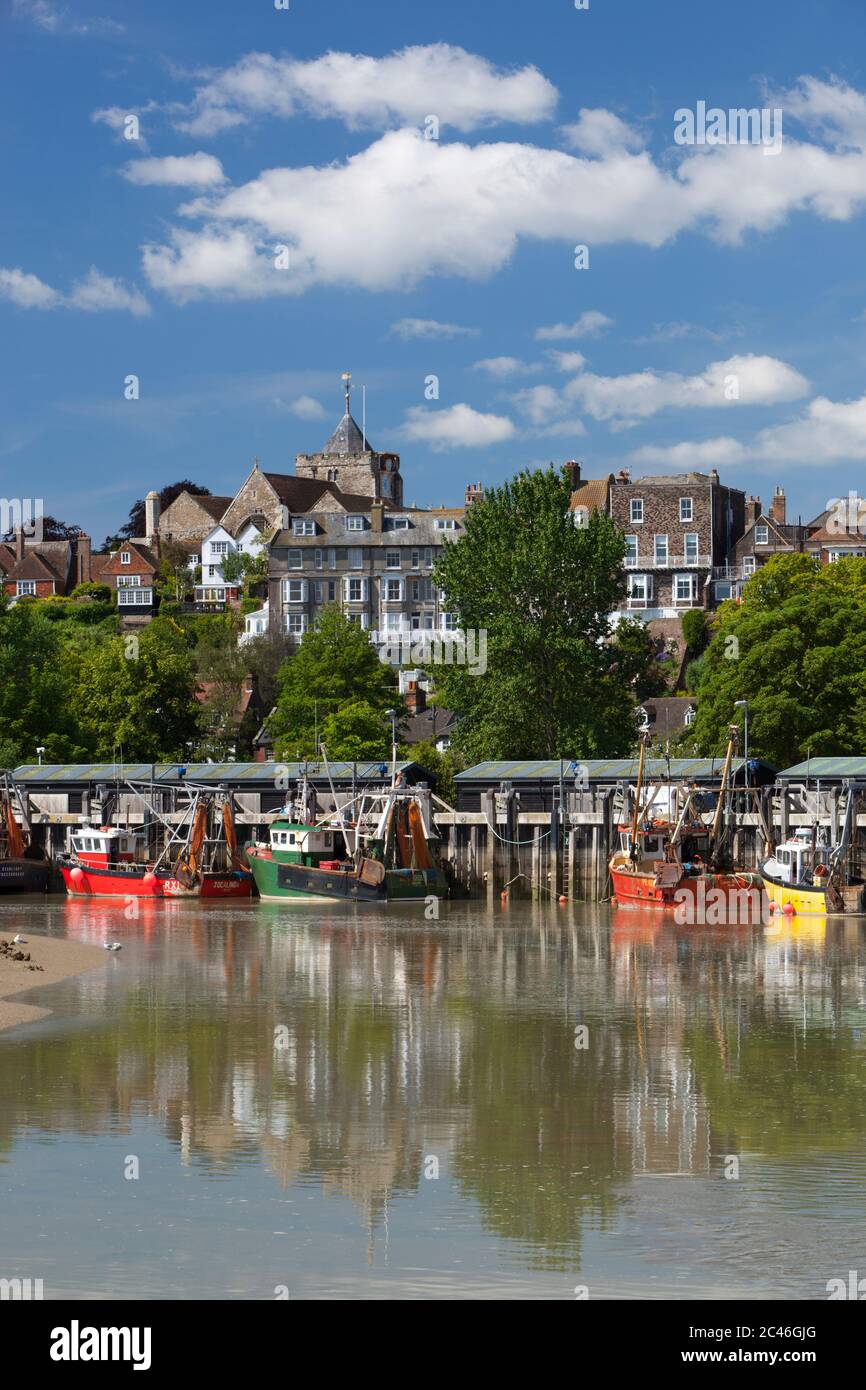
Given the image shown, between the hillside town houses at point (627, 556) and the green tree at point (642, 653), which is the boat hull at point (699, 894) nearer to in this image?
the green tree at point (642, 653)

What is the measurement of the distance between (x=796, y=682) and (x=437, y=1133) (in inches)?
2777

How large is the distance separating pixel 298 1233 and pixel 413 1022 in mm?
18989

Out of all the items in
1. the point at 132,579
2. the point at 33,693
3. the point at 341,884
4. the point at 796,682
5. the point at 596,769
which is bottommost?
the point at 341,884

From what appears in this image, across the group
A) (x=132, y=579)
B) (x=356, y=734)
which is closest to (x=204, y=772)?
(x=356, y=734)

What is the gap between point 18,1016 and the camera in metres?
40.2

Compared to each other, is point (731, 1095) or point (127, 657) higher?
point (127, 657)

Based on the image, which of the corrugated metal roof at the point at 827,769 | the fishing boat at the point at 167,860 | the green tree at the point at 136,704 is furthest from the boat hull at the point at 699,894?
the green tree at the point at 136,704

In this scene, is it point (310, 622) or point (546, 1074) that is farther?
point (310, 622)

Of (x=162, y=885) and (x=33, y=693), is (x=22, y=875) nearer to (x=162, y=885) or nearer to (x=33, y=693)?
(x=162, y=885)

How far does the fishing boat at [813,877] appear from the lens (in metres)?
72.0

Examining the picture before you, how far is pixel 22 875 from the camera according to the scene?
94125 mm

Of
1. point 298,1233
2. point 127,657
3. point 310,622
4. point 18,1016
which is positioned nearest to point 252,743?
point 127,657

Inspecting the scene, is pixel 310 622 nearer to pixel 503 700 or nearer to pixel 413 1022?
pixel 503 700
